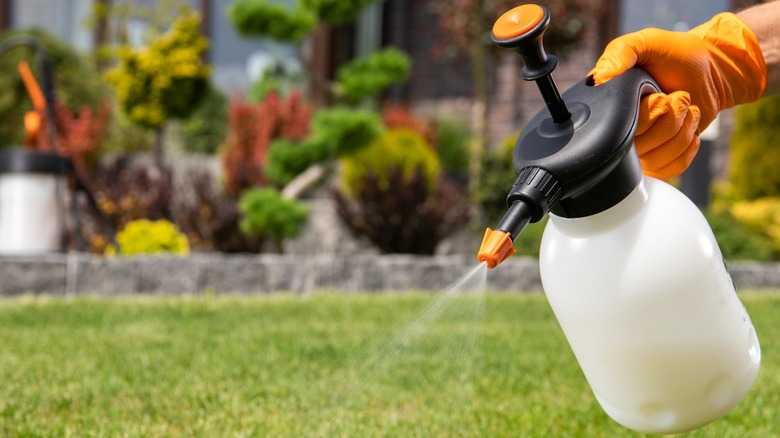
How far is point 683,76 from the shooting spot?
152cm

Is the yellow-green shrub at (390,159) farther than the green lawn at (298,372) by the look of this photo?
Yes

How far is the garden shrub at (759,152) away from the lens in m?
7.68

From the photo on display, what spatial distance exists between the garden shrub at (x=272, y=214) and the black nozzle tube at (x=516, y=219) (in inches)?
184

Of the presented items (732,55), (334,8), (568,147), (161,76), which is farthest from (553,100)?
(161,76)

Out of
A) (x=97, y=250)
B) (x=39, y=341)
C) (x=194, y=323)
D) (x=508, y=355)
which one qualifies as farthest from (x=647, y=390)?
(x=97, y=250)

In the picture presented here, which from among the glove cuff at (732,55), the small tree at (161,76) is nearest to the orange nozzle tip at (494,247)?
the glove cuff at (732,55)

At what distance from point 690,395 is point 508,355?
80.6 inches

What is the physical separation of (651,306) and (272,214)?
4.61 metres

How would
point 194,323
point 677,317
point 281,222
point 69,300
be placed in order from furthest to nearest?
1. point 281,222
2. point 69,300
3. point 194,323
4. point 677,317

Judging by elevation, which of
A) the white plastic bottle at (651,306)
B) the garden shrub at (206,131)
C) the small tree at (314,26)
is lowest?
the garden shrub at (206,131)

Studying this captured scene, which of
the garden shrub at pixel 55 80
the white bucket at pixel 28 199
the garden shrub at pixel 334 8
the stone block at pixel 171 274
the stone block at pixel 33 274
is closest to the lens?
the stone block at pixel 33 274

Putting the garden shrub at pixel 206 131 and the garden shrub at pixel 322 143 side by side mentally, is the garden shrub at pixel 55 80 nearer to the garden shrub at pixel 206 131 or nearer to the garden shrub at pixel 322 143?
the garden shrub at pixel 206 131

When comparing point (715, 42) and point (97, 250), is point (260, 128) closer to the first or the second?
point (97, 250)

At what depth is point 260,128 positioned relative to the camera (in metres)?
7.22
